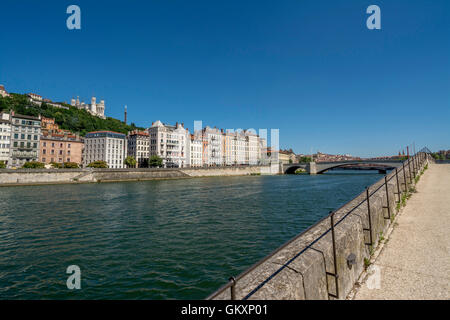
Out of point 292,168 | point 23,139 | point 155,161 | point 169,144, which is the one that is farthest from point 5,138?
point 292,168

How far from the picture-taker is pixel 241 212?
21078 millimetres

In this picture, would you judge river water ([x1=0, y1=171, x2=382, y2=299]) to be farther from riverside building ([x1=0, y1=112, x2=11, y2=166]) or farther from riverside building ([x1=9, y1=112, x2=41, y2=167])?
riverside building ([x1=9, y1=112, x2=41, y2=167])

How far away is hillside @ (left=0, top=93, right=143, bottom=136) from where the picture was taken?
131 metres

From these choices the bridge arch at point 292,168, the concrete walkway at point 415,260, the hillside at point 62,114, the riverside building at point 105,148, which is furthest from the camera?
the hillside at point 62,114

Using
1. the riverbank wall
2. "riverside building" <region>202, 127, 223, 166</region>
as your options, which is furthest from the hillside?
the riverbank wall

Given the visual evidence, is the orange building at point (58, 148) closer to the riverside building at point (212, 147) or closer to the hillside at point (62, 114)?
the riverside building at point (212, 147)

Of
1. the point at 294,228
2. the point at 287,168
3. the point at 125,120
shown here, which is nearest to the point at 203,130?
the point at 287,168

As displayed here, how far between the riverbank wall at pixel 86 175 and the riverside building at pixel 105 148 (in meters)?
36.6

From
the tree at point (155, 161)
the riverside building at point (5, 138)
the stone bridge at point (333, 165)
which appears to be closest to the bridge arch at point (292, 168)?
the stone bridge at point (333, 165)

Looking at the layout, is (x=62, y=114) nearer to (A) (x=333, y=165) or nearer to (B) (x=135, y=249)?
(A) (x=333, y=165)

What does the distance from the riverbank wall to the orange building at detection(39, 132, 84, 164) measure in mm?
32623

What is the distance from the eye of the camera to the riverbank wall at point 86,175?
51.9 metres
